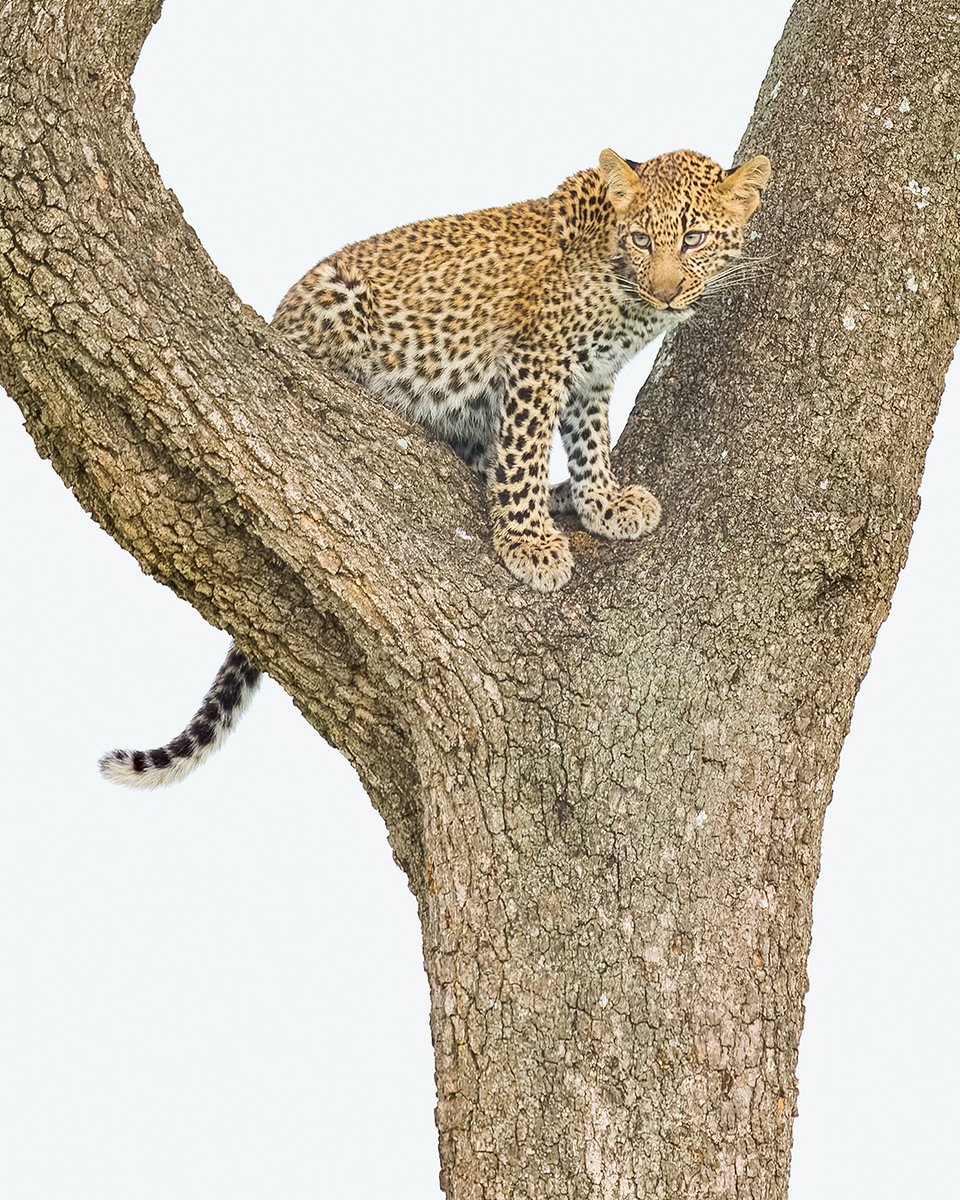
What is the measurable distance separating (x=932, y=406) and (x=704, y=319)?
83 centimetres

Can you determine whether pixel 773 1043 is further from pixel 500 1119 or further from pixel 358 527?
pixel 358 527

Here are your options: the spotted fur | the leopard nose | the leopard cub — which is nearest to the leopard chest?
the leopard cub

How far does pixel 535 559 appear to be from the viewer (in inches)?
216

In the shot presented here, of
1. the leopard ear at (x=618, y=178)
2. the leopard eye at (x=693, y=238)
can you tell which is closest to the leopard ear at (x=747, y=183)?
the leopard eye at (x=693, y=238)

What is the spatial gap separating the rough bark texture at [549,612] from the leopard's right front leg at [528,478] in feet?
0.30

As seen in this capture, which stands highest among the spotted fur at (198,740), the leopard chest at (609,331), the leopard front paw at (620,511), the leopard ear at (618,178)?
the leopard ear at (618,178)

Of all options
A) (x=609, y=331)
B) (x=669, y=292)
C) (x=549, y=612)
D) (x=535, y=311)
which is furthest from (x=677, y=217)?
(x=549, y=612)

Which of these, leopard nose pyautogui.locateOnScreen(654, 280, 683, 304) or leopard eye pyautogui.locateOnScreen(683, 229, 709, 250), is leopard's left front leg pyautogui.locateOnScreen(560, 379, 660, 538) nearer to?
leopard nose pyautogui.locateOnScreen(654, 280, 683, 304)

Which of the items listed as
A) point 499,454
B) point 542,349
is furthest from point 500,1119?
point 542,349

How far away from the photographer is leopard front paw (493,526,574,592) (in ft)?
17.9

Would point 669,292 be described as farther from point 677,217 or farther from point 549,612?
point 549,612

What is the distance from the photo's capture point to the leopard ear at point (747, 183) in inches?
225

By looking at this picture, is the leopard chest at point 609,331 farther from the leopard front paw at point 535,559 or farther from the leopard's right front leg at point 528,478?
the leopard front paw at point 535,559

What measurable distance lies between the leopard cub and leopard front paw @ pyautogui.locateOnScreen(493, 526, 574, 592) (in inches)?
0.4
